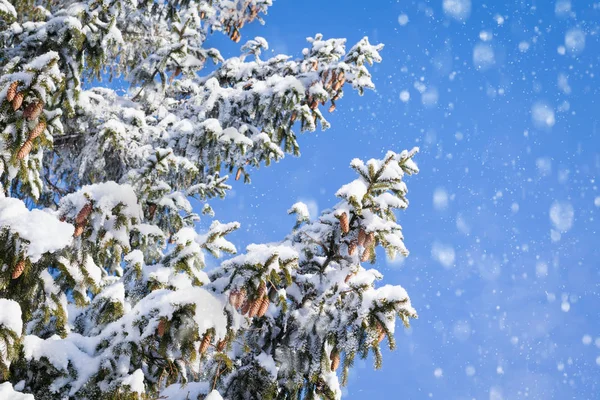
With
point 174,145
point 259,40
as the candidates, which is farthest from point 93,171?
point 259,40

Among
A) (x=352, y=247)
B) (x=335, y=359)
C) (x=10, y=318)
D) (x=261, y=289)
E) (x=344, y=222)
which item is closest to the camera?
(x=10, y=318)

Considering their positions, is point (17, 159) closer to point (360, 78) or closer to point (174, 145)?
point (174, 145)

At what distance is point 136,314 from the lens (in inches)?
121

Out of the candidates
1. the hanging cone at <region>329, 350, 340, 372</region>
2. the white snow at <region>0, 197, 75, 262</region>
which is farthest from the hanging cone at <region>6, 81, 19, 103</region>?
the hanging cone at <region>329, 350, 340, 372</region>

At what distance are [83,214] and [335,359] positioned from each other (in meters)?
1.97

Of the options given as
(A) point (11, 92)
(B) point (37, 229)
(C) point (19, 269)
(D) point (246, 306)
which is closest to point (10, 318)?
(C) point (19, 269)

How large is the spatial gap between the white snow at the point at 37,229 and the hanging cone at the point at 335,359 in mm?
1918

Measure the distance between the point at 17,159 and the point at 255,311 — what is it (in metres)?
1.99

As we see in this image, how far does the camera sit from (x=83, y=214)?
2.98m

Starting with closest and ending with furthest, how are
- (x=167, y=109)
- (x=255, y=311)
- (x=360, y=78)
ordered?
(x=255, y=311) < (x=360, y=78) < (x=167, y=109)

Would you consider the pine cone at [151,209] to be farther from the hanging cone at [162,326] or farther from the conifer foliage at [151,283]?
the hanging cone at [162,326]

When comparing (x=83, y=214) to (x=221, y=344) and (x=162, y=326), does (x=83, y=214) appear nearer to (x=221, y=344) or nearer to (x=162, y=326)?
(x=162, y=326)

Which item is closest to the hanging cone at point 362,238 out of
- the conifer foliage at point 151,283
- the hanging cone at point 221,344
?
the conifer foliage at point 151,283

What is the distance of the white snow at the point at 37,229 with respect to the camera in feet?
9.17
